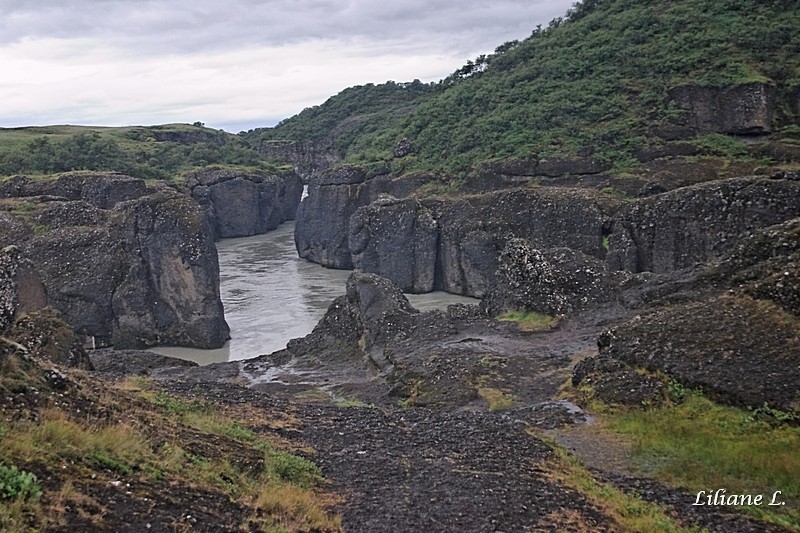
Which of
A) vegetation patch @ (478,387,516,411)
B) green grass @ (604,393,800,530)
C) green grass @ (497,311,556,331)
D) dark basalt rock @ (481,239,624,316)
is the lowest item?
vegetation patch @ (478,387,516,411)

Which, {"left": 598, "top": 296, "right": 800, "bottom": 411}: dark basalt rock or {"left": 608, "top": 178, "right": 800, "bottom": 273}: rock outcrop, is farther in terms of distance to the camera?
{"left": 608, "top": 178, "right": 800, "bottom": 273}: rock outcrop

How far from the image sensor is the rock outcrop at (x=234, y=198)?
81.9m

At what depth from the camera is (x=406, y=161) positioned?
220 feet

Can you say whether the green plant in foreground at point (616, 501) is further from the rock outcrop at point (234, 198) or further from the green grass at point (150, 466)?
the rock outcrop at point (234, 198)

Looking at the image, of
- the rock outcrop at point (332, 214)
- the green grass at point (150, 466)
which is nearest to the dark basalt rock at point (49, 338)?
the green grass at point (150, 466)

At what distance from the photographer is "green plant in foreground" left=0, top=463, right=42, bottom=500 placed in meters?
7.62

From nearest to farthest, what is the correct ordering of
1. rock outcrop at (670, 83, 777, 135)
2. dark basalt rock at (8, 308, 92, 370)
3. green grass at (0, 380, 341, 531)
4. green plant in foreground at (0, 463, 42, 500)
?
green plant in foreground at (0, 463, 42, 500)
green grass at (0, 380, 341, 531)
dark basalt rock at (8, 308, 92, 370)
rock outcrop at (670, 83, 777, 135)

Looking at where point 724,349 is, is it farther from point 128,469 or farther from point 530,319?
point 128,469

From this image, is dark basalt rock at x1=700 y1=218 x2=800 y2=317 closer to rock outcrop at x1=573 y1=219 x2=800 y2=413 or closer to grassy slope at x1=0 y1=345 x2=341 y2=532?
rock outcrop at x1=573 y1=219 x2=800 y2=413

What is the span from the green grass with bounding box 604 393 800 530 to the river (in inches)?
985

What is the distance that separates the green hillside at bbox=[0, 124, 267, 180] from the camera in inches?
2879
